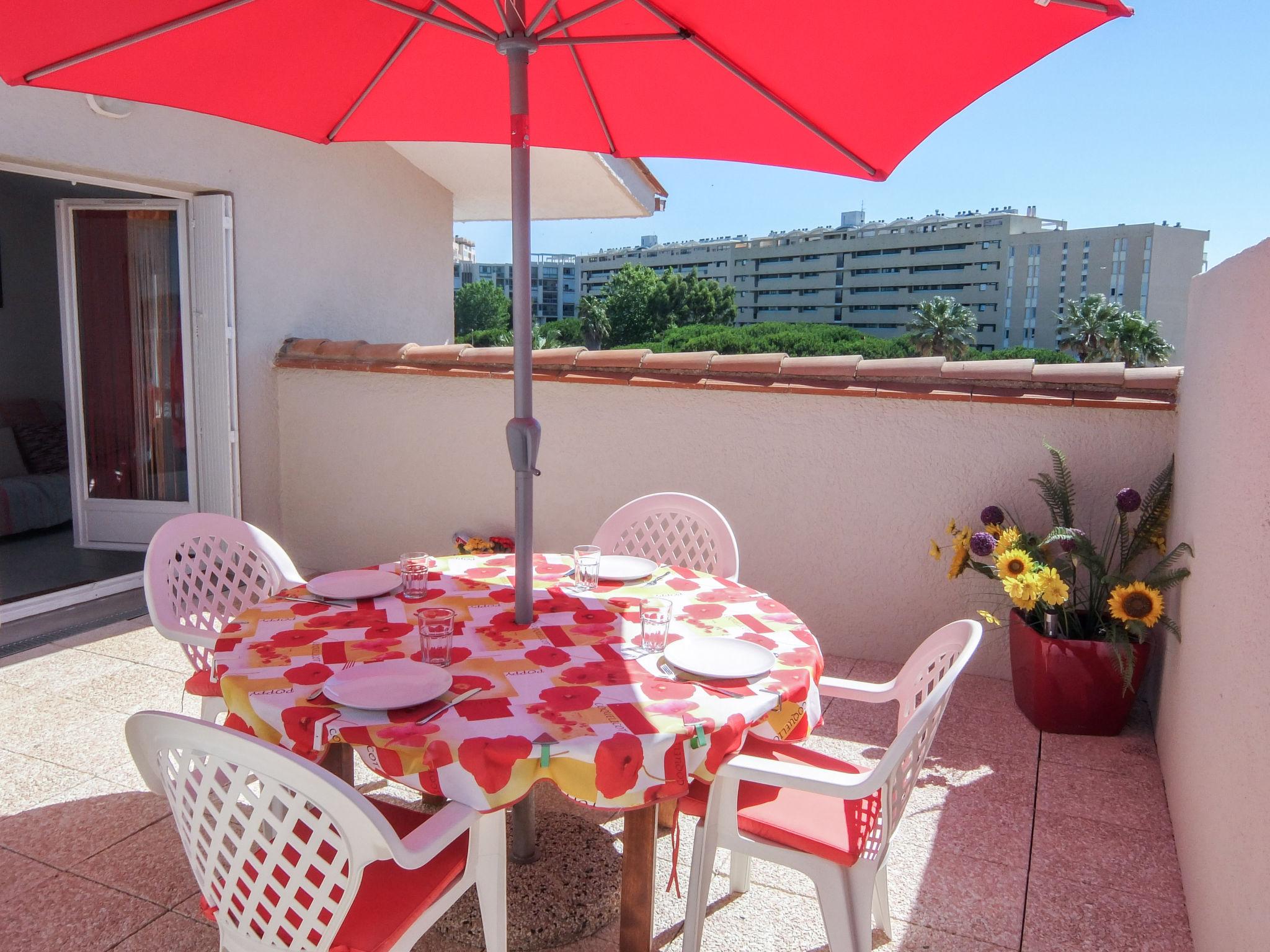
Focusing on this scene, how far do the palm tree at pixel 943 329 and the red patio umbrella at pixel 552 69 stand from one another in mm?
71069

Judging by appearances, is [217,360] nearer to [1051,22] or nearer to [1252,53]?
[1051,22]

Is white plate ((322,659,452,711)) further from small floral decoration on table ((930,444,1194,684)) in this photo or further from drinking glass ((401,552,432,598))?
small floral decoration on table ((930,444,1194,684))

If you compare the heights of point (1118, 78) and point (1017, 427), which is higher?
point (1118, 78)

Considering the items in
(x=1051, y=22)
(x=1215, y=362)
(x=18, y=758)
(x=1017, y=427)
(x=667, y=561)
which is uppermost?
(x=1051, y=22)

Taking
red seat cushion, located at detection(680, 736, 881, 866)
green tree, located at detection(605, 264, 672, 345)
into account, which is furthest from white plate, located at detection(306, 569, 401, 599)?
green tree, located at detection(605, 264, 672, 345)

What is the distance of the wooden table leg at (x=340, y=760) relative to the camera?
1876 mm

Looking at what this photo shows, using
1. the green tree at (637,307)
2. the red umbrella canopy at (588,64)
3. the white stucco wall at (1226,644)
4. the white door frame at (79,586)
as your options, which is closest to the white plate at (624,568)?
the red umbrella canopy at (588,64)

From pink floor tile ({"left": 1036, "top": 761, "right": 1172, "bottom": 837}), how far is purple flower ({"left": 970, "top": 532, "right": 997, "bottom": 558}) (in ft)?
2.40

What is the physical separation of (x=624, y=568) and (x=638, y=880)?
0.88 meters

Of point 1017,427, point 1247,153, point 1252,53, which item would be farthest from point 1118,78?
point 1017,427

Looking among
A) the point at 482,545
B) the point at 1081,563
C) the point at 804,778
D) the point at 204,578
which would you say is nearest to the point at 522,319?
the point at 804,778

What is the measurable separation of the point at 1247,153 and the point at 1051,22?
3594 inches

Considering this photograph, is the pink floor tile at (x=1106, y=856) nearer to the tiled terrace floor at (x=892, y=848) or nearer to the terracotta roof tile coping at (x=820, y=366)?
the tiled terrace floor at (x=892, y=848)

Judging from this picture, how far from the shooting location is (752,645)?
187cm
